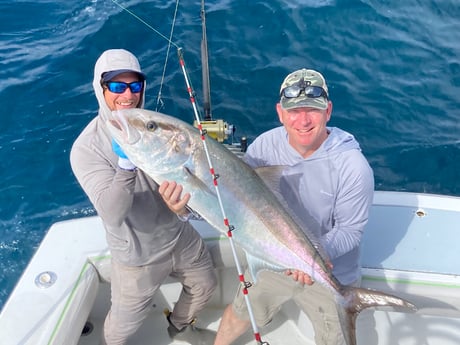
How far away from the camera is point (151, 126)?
222 centimetres

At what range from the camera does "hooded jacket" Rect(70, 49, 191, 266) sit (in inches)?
90.4

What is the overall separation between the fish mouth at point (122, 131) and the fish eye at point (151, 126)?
0.07 metres

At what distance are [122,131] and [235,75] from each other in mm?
4880

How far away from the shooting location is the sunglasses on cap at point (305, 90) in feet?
8.41

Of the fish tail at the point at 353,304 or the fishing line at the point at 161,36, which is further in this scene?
the fishing line at the point at 161,36

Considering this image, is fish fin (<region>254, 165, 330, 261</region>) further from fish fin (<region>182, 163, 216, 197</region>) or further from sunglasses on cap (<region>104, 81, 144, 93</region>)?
sunglasses on cap (<region>104, 81, 144, 93</region>)

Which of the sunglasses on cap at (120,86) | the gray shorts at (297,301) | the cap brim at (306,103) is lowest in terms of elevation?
the gray shorts at (297,301)

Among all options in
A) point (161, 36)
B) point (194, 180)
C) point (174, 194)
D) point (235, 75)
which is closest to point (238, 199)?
point (194, 180)

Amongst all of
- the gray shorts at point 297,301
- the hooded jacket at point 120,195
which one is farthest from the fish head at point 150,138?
the gray shorts at point 297,301

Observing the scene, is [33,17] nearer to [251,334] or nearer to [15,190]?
[15,190]

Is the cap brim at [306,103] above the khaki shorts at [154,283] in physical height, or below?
above

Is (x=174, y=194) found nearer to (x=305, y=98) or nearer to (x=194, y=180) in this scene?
(x=194, y=180)

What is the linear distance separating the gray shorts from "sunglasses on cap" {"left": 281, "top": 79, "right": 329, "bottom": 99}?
3.59ft

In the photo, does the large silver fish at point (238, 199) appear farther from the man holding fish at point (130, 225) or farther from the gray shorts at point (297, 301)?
the gray shorts at point (297, 301)
